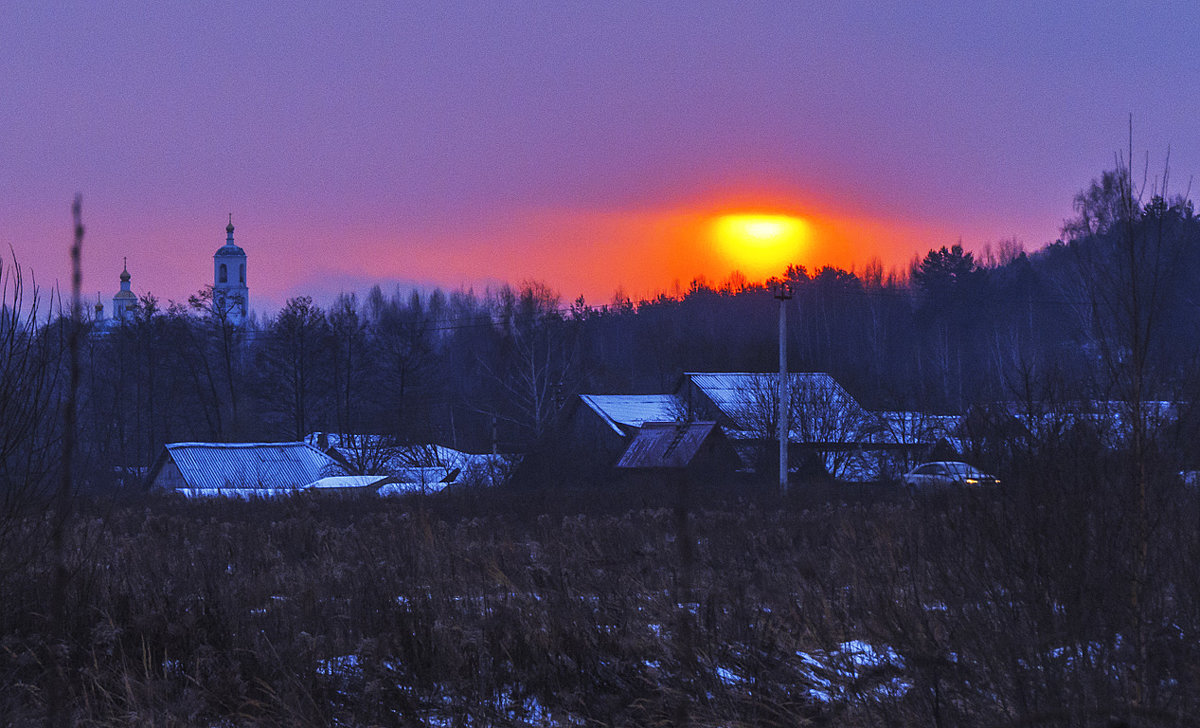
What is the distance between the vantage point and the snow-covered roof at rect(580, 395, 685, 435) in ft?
145

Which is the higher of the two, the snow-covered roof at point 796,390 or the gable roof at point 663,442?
the snow-covered roof at point 796,390

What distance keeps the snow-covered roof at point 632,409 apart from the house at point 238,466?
35.8ft

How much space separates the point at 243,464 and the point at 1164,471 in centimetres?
4133

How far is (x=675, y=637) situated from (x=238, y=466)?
39159 mm

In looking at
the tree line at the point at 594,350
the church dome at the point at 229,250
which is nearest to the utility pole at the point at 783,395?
the tree line at the point at 594,350

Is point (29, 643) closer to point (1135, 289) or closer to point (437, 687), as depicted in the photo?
point (437, 687)

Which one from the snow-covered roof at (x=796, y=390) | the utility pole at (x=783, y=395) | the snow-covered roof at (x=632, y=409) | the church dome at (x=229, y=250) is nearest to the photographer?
the utility pole at (x=783, y=395)

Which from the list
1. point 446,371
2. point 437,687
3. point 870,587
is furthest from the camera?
point 446,371

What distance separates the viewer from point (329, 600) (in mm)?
10016

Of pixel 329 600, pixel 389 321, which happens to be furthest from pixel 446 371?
pixel 329 600

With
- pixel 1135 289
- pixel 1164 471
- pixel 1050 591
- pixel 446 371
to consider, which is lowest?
pixel 1050 591

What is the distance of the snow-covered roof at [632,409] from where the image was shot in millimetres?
44312

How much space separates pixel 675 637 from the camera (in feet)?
25.8

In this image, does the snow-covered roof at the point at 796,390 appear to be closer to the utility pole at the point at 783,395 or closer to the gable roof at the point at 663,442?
the gable roof at the point at 663,442
